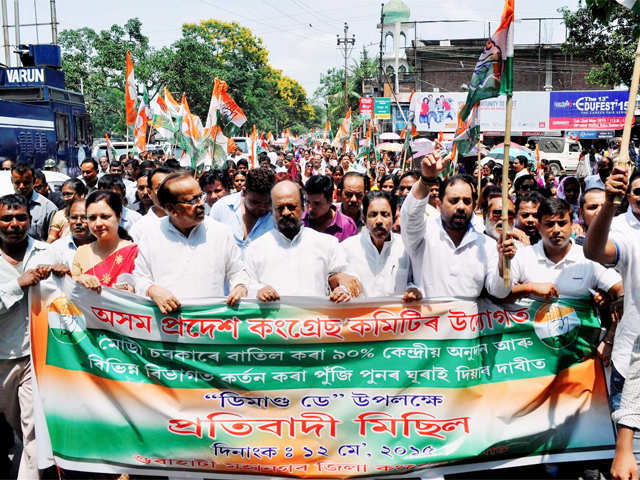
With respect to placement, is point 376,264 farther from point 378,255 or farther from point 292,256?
point 292,256

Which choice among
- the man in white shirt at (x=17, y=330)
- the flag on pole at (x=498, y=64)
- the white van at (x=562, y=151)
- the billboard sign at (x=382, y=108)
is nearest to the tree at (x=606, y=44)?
the white van at (x=562, y=151)

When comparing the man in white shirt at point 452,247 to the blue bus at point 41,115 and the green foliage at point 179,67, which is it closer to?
the blue bus at point 41,115

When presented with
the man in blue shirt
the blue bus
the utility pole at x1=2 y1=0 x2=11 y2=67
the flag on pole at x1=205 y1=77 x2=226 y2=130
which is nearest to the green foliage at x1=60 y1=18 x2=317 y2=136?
the utility pole at x1=2 y1=0 x2=11 y2=67

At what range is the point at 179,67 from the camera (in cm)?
3853

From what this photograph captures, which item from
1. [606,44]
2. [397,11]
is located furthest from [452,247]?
[397,11]

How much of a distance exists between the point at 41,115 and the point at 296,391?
1589cm

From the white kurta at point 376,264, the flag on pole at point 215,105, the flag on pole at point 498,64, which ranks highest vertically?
the flag on pole at point 215,105

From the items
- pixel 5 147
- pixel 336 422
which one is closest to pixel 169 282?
pixel 336 422

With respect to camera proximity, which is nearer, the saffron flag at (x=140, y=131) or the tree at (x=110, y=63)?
the saffron flag at (x=140, y=131)

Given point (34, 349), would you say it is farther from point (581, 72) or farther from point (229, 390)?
point (581, 72)

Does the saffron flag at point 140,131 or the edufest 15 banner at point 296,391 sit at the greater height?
the saffron flag at point 140,131

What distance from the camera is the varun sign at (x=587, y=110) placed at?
2880 centimetres

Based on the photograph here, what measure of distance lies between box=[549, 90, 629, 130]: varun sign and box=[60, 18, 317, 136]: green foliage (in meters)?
19.9

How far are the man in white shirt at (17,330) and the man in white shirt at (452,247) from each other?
2.11m
